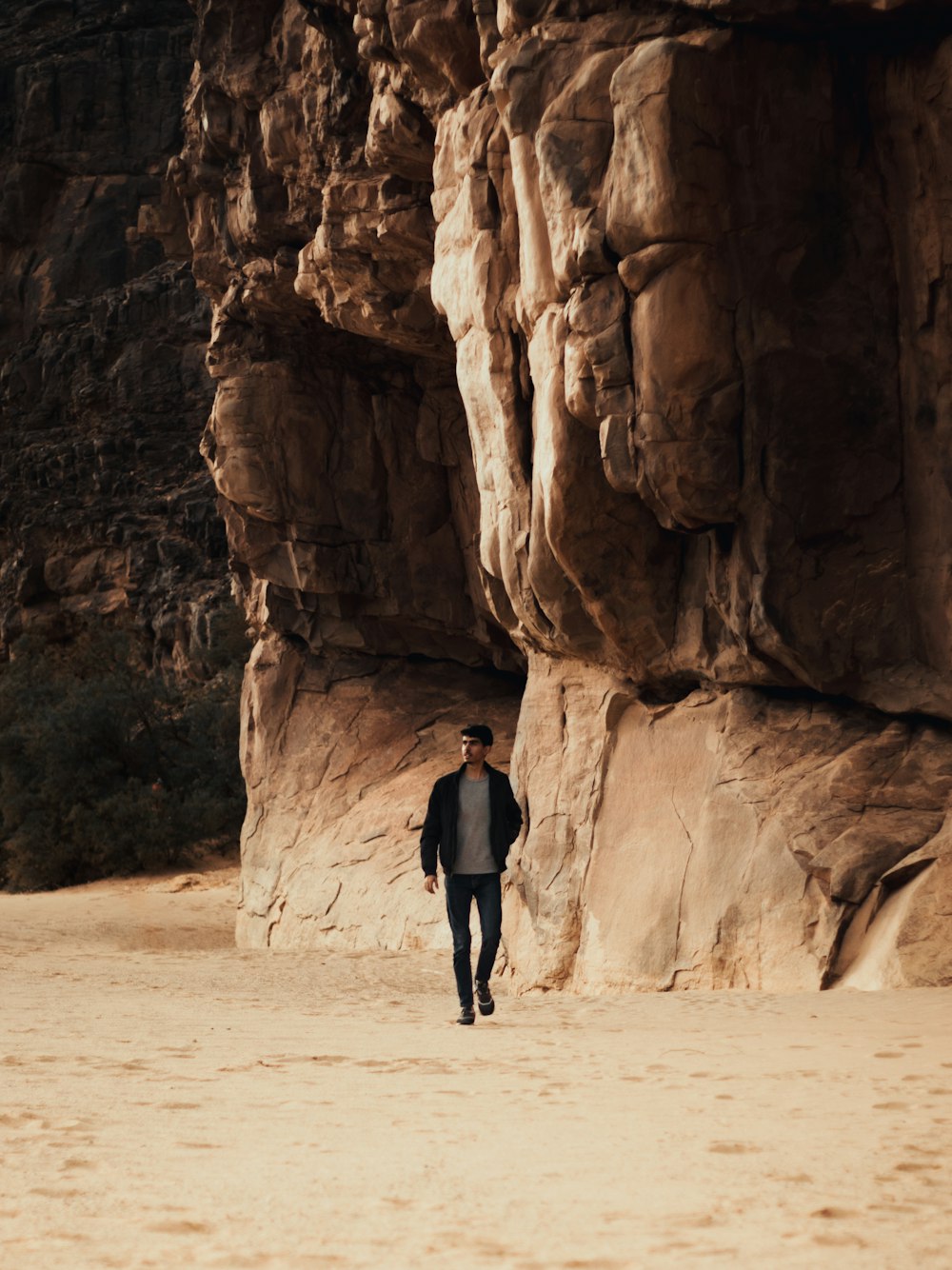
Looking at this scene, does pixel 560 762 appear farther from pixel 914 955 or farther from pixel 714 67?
pixel 714 67

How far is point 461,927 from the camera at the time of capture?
891cm

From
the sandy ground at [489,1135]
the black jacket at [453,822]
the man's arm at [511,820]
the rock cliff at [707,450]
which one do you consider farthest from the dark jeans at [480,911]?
the rock cliff at [707,450]

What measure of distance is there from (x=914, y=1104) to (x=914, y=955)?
3764 millimetres

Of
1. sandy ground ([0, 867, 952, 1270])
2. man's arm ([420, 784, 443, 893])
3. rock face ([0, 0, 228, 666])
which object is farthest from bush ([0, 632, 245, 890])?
man's arm ([420, 784, 443, 893])

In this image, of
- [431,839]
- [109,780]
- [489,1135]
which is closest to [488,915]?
[431,839]

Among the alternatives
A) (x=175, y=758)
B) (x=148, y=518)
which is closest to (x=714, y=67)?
(x=175, y=758)

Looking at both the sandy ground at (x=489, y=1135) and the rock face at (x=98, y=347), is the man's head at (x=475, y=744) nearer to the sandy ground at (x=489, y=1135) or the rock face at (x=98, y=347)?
the sandy ground at (x=489, y=1135)

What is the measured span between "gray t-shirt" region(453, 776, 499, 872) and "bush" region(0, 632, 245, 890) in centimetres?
1882

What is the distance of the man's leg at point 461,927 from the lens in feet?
28.7

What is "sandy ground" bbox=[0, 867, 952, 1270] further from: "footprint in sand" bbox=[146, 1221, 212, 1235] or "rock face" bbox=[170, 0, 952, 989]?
"rock face" bbox=[170, 0, 952, 989]

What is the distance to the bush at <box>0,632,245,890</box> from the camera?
2716 cm

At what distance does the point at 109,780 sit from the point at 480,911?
2034 centimetres

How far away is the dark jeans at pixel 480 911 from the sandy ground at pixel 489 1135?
0.38m

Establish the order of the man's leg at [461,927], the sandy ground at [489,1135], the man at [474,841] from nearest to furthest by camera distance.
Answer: the sandy ground at [489,1135], the man's leg at [461,927], the man at [474,841]
